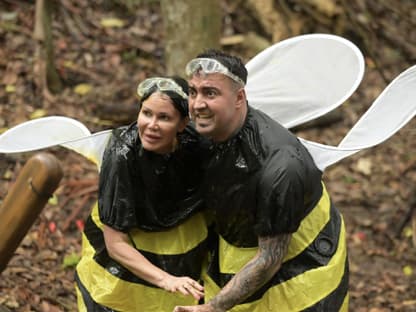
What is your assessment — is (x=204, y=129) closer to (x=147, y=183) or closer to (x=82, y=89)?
(x=147, y=183)

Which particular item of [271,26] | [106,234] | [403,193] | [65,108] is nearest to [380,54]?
[271,26]

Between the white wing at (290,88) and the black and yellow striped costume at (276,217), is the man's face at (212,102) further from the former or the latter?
the white wing at (290,88)

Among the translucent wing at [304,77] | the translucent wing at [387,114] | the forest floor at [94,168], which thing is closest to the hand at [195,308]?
the translucent wing at [387,114]

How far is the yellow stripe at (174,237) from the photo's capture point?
4.06 m

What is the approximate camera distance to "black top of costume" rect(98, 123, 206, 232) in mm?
3846

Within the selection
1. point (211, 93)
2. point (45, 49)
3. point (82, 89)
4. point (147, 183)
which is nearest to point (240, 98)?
point (211, 93)

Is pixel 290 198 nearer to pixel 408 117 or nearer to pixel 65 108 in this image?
pixel 408 117

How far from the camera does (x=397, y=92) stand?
406cm

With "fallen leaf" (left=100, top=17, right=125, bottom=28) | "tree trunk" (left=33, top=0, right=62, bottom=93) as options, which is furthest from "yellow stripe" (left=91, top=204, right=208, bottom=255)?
"fallen leaf" (left=100, top=17, right=125, bottom=28)

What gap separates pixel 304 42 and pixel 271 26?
405cm

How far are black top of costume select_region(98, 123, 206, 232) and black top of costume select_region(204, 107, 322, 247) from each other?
147 mm

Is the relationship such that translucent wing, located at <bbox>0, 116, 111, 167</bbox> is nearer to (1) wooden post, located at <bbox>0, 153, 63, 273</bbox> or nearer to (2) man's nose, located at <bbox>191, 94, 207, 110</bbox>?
(1) wooden post, located at <bbox>0, 153, 63, 273</bbox>

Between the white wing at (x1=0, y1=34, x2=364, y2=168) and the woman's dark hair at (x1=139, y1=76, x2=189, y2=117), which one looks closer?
the woman's dark hair at (x1=139, y1=76, x2=189, y2=117)

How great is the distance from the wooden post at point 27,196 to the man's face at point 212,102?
0.75 metres
